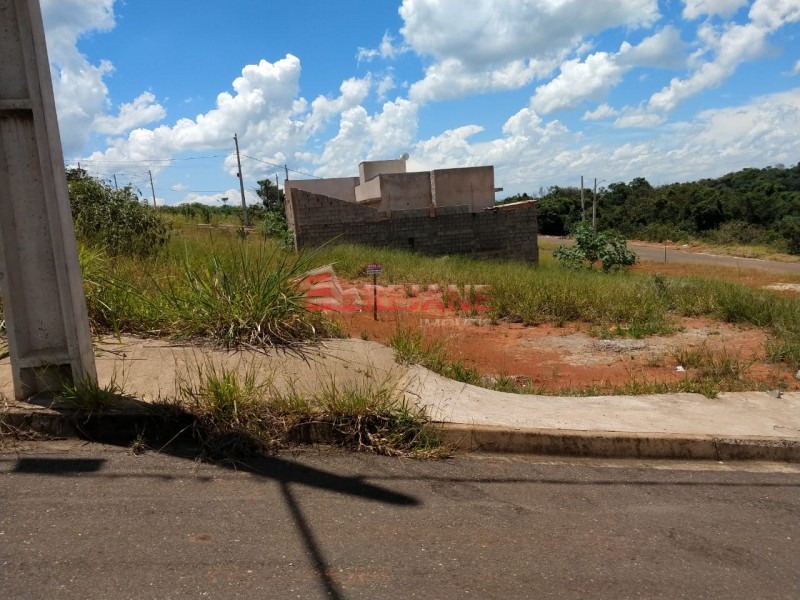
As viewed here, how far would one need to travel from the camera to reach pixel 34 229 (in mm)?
4254

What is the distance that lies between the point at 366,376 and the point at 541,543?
2346 mm

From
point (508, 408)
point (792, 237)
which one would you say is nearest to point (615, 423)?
point (508, 408)

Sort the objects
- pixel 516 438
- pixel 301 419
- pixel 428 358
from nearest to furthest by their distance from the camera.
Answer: pixel 301 419, pixel 516 438, pixel 428 358

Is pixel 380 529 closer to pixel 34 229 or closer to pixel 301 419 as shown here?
pixel 301 419

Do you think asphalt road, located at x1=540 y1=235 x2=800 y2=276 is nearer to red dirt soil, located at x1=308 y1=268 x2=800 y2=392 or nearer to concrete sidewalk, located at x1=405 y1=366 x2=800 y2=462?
red dirt soil, located at x1=308 y1=268 x2=800 y2=392

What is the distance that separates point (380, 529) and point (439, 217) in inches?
818

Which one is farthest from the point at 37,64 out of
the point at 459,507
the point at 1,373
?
the point at 459,507

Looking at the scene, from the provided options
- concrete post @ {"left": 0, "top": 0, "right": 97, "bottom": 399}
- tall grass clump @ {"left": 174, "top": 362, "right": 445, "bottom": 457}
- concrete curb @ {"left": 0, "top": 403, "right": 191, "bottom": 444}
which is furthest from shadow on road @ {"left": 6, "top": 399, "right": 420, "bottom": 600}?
concrete post @ {"left": 0, "top": 0, "right": 97, "bottom": 399}

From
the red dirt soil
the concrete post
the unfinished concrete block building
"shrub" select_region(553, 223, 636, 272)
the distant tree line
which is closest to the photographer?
the concrete post

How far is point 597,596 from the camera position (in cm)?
274

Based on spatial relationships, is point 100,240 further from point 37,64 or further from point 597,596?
point 597,596

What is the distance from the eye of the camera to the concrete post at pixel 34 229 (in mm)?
4059

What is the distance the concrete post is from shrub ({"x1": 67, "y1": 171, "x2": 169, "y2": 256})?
445 centimetres

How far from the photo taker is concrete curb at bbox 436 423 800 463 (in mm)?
4496
